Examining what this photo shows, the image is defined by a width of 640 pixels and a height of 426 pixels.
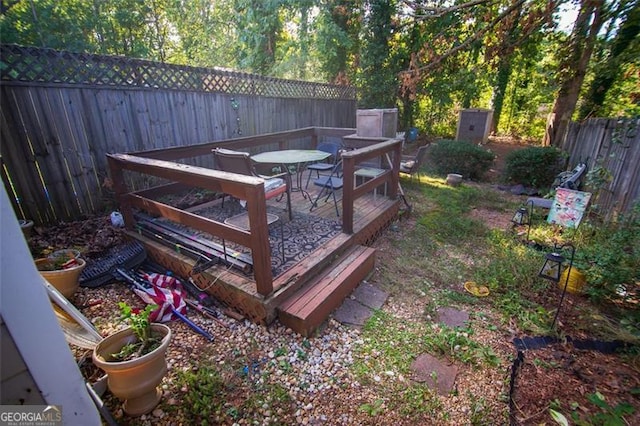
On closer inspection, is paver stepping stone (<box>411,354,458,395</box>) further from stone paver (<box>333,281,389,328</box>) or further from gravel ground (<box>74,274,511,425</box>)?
stone paver (<box>333,281,389,328</box>)

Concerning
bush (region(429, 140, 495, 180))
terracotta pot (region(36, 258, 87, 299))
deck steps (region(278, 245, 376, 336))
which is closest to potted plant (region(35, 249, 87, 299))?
terracotta pot (region(36, 258, 87, 299))

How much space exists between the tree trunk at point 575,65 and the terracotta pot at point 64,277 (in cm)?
802

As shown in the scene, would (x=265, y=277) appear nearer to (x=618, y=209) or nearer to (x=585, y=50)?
(x=618, y=209)

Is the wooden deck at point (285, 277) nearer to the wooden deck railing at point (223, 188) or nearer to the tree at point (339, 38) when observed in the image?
the wooden deck railing at point (223, 188)

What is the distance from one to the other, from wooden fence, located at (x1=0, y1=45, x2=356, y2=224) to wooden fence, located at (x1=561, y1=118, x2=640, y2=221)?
5887 mm

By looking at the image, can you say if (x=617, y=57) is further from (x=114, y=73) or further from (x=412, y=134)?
(x=114, y=73)

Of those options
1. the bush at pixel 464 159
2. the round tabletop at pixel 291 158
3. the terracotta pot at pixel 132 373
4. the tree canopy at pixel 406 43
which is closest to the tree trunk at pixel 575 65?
the tree canopy at pixel 406 43

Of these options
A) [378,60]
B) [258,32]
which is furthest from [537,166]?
[258,32]

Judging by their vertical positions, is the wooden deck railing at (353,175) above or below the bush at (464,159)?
above

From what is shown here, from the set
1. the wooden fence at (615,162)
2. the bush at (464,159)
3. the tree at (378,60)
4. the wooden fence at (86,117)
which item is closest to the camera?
the wooden fence at (86,117)

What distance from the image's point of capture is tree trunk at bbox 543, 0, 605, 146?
529 centimetres

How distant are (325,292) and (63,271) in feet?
6.77

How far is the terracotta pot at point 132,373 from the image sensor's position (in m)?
1.43

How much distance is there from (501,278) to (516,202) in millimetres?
3137
